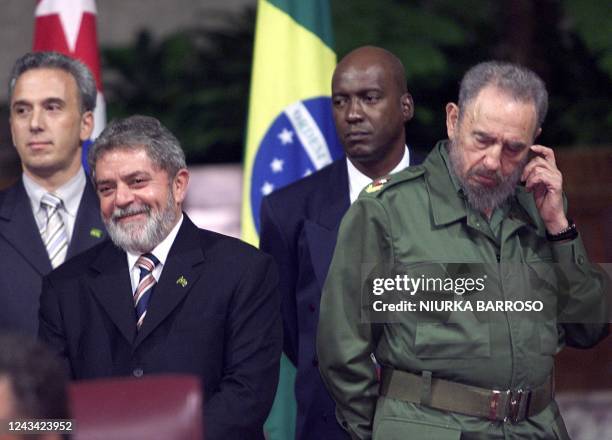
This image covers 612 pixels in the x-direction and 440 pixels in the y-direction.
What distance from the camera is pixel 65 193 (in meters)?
4.82

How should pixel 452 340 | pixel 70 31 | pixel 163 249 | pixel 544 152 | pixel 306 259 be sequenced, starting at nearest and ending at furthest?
pixel 452 340 → pixel 544 152 → pixel 163 249 → pixel 306 259 → pixel 70 31

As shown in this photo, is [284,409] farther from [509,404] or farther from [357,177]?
[509,404]

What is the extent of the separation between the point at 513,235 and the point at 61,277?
140 cm

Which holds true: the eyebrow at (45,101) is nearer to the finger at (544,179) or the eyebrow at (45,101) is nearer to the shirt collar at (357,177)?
the shirt collar at (357,177)

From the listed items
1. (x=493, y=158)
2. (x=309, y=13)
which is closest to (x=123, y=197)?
(x=493, y=158)

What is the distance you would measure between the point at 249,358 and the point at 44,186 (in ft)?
4.39

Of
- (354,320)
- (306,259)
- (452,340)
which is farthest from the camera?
(306,259)

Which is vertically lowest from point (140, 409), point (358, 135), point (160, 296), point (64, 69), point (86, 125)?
point (140, 409)

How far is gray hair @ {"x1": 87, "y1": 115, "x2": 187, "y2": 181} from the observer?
4.05 metres

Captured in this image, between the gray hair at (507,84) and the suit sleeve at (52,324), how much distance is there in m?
1.36

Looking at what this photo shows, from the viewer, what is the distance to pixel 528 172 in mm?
3883

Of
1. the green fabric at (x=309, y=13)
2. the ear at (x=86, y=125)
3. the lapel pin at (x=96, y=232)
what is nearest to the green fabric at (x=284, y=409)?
the lapel pin at (x=96, y=232)

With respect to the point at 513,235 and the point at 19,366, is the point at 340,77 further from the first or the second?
the point at 19,366

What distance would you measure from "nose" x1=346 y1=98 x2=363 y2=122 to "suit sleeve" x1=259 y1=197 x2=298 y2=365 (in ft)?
1.43
